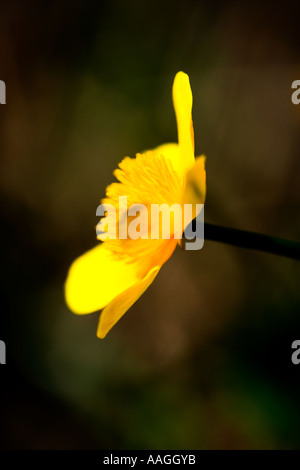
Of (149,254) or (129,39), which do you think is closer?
(149,254)

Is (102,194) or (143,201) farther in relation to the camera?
(102,194)

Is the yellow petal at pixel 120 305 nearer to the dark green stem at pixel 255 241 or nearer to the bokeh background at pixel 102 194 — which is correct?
the dark green stem at pixel 255 241

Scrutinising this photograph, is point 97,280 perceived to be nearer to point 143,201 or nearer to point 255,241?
point 143,201

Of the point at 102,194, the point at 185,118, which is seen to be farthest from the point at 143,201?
the point at 102,194

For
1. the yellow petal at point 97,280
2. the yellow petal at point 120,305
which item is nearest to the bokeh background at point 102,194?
the yellow petal at point 97,280

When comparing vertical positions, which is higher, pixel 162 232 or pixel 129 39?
pixel 129 39
